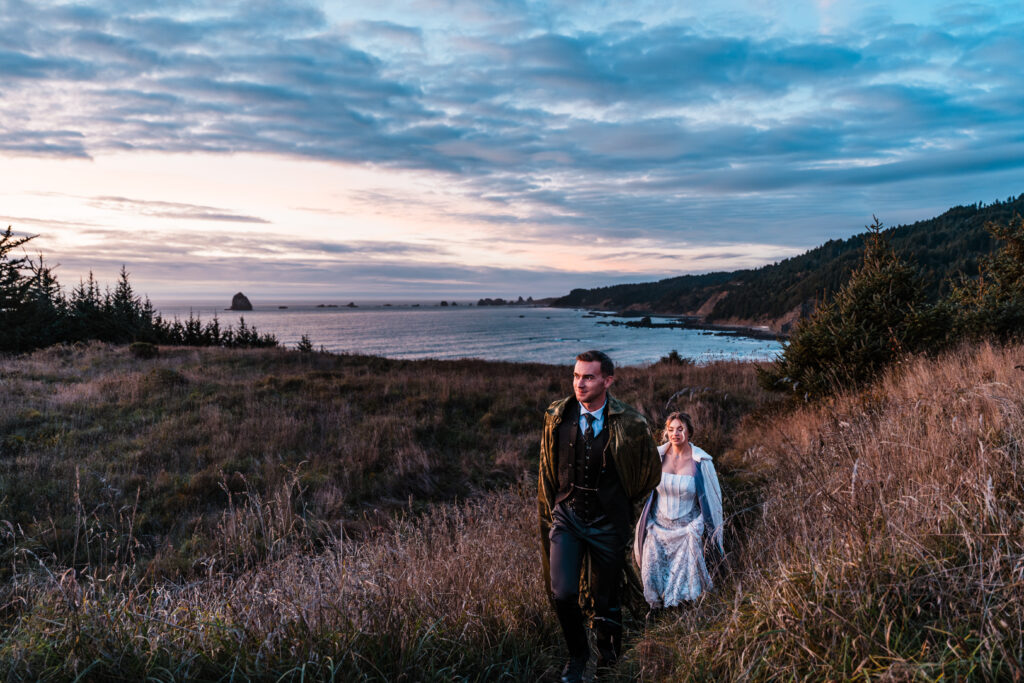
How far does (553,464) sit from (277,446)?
988 centimetres

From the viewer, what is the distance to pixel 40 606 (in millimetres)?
2992

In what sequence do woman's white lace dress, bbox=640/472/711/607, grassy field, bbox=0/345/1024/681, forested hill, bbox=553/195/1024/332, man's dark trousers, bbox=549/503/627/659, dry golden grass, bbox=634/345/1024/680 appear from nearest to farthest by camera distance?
dry golden grass, bbox=634/345/1024/680
grassy field, bbox=0/345/1024/681
man's dark trousers, bbox=549/503/627/659
woman's white lace dress, bbox=640/472/711/607
forested hill, bbox=553/195/1024/332

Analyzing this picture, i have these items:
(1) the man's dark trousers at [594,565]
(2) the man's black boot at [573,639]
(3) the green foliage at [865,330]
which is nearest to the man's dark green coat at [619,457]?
(1) the man's dark trousers at [594,565]

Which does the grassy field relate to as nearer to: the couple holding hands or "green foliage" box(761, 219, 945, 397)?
the couple holding hands

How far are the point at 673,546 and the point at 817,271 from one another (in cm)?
9771

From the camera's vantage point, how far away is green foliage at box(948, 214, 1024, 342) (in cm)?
962

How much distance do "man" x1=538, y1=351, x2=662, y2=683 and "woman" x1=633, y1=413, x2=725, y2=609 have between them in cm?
85

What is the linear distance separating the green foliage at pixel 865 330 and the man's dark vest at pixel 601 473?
21.5 ft

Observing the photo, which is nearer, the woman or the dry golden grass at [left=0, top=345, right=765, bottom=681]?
the dry golden grass at [left=0, top=345, right=765, bottom=681]

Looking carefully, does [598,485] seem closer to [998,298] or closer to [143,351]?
[998,298]

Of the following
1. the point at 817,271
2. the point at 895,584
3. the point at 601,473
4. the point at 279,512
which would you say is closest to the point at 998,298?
the point at 895,584

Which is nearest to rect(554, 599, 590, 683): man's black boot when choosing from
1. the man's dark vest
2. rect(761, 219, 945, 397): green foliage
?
the man's dark vest

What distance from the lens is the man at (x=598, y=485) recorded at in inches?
142

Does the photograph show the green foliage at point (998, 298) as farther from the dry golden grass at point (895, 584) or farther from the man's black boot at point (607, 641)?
the man's black boot at point (607, 641)
